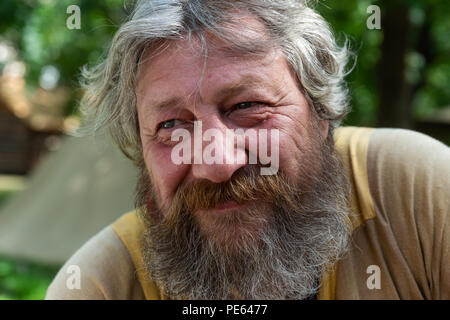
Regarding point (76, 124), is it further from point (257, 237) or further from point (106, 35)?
point (106, 35)

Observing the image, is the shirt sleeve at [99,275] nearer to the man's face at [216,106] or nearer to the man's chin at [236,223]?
the man's face at [216,106]

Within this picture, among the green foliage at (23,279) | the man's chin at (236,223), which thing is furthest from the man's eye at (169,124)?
the green foliage at (23,279)

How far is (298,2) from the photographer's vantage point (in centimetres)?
210

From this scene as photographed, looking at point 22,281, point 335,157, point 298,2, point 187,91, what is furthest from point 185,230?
point 22,281

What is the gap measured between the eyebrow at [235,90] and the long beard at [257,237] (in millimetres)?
282

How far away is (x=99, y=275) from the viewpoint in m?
2.07

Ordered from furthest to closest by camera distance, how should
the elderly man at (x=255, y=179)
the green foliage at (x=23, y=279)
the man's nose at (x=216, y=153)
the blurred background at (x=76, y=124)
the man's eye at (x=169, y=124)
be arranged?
the blurred background at (x=76, y=124) < the green foliage at (x=23, y=279) < the man's eye at (x=169, y=124) < the elderly man at (x=255, y=179) < the man's nose at (x=216, y=153)

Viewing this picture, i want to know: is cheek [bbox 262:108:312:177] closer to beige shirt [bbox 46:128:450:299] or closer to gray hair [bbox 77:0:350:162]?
gray hair [bbox 77:0:350:162]

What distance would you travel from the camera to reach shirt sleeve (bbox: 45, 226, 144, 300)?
80.1 inches

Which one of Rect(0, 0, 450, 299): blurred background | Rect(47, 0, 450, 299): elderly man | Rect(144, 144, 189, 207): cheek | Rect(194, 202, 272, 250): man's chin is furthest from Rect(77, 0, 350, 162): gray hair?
Rect(0, 0, 450, 299): blurred background

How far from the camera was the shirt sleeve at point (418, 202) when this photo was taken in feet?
6.25

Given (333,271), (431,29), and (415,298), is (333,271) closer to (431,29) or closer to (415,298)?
(415,298)

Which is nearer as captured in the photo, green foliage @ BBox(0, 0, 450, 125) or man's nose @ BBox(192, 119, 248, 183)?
man's nose @ BBox(192, 119, 248, 183)

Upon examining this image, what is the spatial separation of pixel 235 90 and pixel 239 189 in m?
0.37
